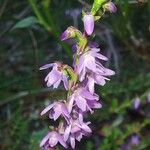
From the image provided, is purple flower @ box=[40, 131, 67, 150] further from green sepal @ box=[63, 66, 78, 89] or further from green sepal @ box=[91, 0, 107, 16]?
green sepal @ box=[91, 0, 107, 16]

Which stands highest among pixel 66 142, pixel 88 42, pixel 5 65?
pixel 88 42

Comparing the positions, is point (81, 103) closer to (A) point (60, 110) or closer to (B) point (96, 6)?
(A) point (60, 110)

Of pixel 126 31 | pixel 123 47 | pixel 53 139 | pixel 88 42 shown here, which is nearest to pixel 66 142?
pixel 53 139

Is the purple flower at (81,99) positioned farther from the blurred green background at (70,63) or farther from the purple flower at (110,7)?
the blurred green background at (70,63)

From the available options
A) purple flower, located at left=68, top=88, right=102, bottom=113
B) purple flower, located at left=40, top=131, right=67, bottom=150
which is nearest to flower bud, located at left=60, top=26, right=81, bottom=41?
purple flower, located at left=68, top=88, right=102, bottom=113

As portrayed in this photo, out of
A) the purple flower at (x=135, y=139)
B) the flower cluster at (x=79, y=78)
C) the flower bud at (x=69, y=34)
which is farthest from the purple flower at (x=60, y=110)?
the purple flower at (x=135, y=139)

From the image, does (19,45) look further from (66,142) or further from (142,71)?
(66,142)
